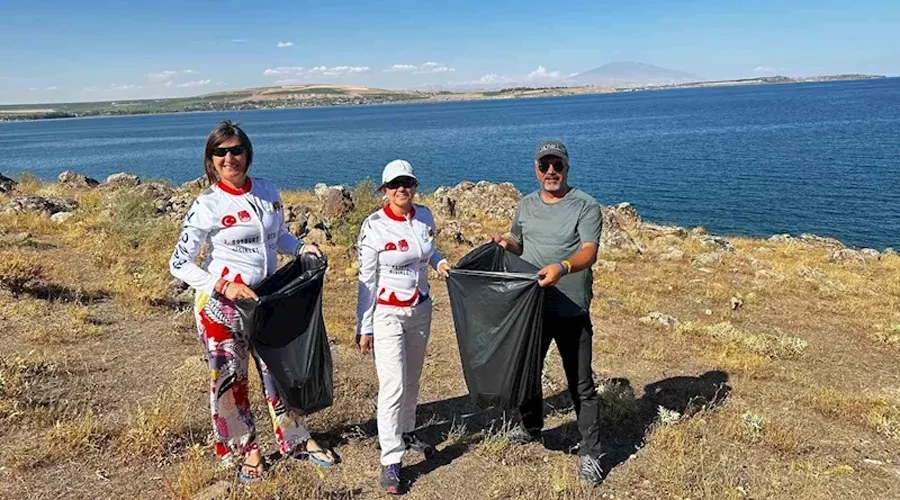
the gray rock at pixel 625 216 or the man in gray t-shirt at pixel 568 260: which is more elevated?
the man in gray t-shirt at pixel 568 260

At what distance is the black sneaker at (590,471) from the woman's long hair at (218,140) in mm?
3179

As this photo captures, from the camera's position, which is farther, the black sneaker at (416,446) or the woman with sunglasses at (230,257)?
the black sneaker at (416,446)

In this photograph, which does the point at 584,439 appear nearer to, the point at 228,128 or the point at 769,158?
the point at 228,128

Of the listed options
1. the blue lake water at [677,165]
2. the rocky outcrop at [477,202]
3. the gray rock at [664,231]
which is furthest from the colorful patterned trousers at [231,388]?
the blue lake water at [677,165]

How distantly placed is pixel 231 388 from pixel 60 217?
13.2m

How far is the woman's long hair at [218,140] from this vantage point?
3.68m

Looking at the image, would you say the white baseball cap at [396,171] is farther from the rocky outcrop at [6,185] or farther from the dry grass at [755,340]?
the rocky outcrop at [6,185]

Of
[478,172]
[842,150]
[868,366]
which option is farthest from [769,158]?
[868,366]

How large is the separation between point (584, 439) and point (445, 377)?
2.38 metres

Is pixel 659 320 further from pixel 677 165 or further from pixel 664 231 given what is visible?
pixel 677 165

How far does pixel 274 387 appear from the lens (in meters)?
4.32

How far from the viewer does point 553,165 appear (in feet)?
14.3

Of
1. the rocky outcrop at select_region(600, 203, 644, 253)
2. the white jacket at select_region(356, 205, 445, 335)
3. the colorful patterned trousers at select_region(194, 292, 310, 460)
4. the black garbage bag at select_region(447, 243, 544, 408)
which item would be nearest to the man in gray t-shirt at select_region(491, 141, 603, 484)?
the black garbage bag at select_region(447, 243, 544, 408)

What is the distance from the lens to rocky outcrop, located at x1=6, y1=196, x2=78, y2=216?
577 inches
